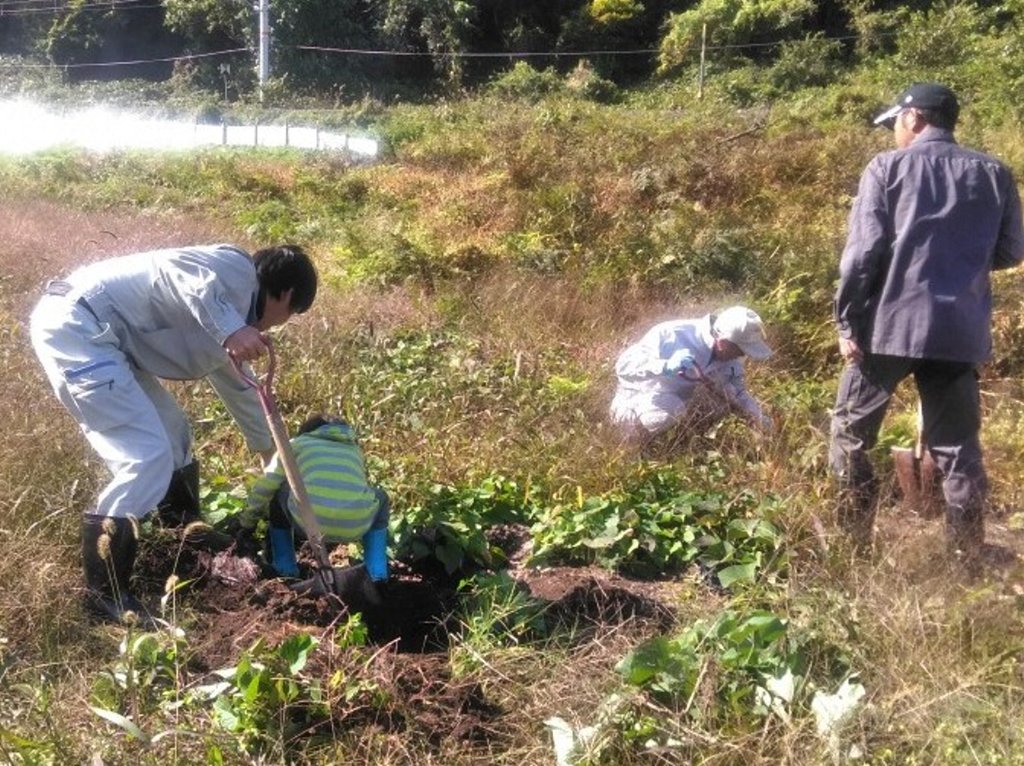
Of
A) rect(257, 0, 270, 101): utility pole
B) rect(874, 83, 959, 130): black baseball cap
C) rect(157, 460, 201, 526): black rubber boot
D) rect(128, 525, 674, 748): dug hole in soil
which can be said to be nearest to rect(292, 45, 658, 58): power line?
rect(257, 0, 270, 101): utility pole

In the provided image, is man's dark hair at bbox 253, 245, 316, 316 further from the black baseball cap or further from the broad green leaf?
the black baseball cap

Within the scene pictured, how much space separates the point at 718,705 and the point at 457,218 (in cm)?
899

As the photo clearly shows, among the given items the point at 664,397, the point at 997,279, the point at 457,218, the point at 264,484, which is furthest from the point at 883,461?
the point at 457,218

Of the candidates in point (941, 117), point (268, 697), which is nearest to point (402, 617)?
point (268, 697)

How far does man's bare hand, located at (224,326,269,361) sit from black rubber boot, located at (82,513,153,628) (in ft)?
1.99

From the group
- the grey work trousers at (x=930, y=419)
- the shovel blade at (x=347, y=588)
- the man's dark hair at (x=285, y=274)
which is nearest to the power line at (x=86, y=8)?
the man's dark hair at (x=285, y=274)

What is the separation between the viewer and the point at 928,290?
3.84m

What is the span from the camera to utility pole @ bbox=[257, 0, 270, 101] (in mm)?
41375

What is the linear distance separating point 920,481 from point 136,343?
299 centimetres

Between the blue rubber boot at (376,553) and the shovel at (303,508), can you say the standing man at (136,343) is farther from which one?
the blue rubber boot at (376,553)

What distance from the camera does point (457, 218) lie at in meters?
11.3

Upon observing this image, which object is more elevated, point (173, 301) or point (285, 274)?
point (285, 274)

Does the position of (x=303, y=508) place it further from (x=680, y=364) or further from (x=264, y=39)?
(x=264, y=39)

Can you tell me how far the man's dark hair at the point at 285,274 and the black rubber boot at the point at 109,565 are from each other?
839mm
